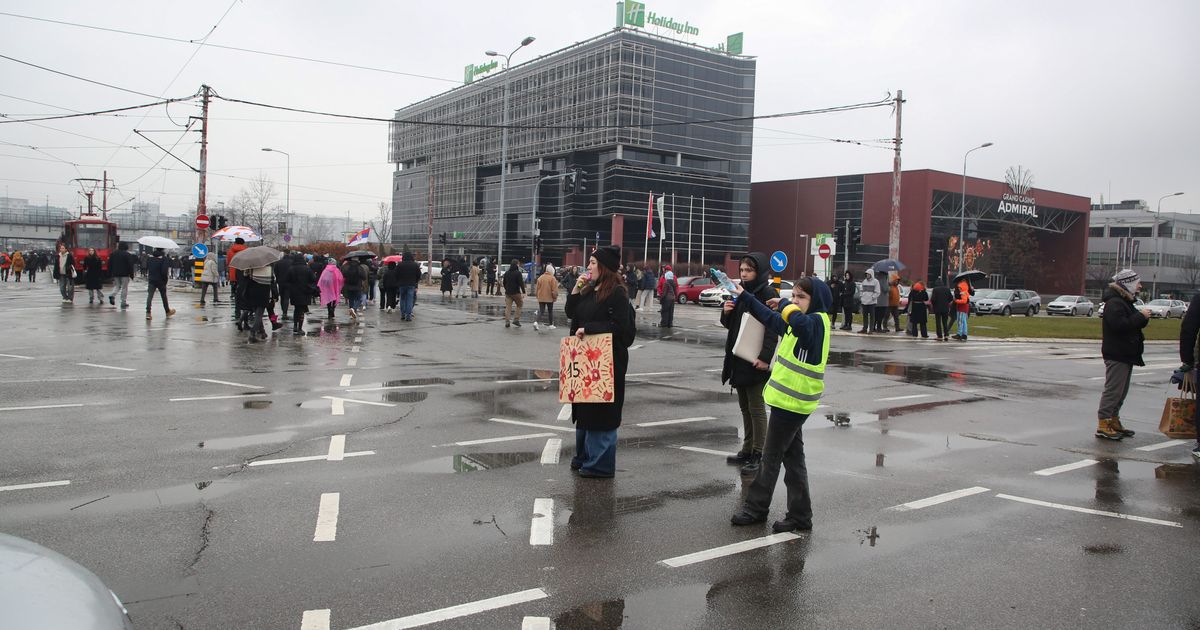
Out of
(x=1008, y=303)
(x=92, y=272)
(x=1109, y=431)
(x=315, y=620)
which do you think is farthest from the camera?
(x=1008, y=303)

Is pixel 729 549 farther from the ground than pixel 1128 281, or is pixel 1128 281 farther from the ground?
pixel 1128 281

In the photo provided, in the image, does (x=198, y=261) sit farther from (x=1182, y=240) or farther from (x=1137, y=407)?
(x=1182, y=240)

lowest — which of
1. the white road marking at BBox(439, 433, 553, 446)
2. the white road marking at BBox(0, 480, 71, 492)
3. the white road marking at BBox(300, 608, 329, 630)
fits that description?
the white road marking at BBox(0, 480, 71, 492)

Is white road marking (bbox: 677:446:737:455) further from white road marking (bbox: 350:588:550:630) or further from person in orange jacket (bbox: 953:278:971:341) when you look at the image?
person in orange jacket (bbox: 953:278:971:341)

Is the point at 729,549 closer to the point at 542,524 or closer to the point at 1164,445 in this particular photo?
the point at 542,524

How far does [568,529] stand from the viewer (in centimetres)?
542

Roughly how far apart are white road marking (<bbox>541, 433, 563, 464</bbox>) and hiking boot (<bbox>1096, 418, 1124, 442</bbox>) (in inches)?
245

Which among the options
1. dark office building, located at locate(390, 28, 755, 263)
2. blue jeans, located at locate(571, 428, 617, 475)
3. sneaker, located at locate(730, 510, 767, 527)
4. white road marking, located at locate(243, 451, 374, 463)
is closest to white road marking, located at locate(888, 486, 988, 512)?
sneaker, located at locate(730, 510, 767, 527)

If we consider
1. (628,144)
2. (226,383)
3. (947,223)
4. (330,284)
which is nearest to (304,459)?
(226,383)

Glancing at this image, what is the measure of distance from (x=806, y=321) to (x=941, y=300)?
1956cm

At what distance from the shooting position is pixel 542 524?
18.0 feet

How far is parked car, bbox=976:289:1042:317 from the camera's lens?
43.2 meters

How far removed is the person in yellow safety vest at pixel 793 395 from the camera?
5539mm

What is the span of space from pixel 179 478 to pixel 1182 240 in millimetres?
125857
